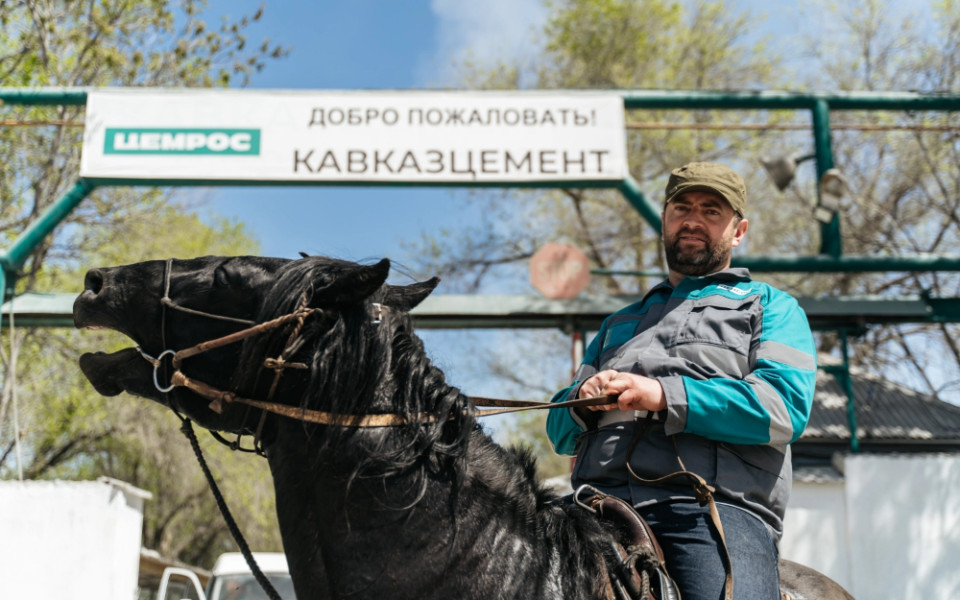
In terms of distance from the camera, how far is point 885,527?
26.0 feet

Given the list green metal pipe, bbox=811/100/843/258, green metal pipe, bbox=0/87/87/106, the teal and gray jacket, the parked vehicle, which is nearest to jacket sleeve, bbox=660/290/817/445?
the teal and gray jacket

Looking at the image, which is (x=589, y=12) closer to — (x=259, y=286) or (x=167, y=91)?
(x=167, y=91)

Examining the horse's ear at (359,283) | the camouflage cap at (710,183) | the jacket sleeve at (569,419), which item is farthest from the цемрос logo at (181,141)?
the horse's ear at (359,283)

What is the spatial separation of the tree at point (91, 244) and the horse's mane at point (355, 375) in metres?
7.54

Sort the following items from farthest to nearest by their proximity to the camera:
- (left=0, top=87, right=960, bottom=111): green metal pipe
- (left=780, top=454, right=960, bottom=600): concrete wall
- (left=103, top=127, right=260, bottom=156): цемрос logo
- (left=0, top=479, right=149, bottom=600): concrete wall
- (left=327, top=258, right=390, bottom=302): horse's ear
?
(left=0, top=87, right=960, bottom=111): green metal pipe
(left=103, top=127, right=260, bottom=156): цемрос logo
(left=780, top=454, right=960, bottom=600): concrete wall
(left=0, top=479, right=149, bottom=600): concrete wall
(left=327, top=258, right=390, bottom=302): horse's ear

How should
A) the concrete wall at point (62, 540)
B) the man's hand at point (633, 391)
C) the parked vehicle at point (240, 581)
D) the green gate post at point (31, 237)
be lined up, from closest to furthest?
the man's hand at point (633, 391), the concrete wall at point (62, 540), the green gate post at point (31, 237), the parked vehicle at point (240, 581)

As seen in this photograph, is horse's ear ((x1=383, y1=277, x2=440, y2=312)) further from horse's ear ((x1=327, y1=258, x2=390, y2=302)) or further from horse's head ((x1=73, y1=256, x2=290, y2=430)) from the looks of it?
horse's head ((x1=73, y1=256, x2=290, y2=430))

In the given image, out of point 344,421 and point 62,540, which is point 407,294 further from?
point 62,540

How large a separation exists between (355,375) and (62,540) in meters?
5.94

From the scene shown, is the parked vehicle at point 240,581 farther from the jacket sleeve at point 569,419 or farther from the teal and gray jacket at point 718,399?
the teal and gray jacket at point 718,399

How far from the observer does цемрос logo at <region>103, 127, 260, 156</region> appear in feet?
28.4

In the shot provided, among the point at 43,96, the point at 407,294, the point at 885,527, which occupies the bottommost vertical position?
the point at 885,527

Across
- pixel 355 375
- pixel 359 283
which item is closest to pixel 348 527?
pixel 355 375

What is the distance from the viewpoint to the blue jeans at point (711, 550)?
95.3 inches
